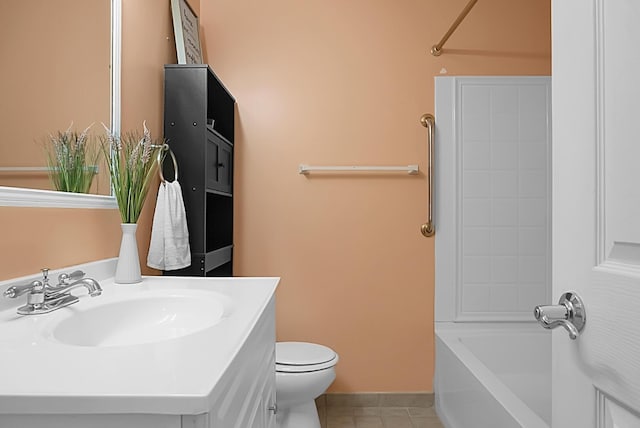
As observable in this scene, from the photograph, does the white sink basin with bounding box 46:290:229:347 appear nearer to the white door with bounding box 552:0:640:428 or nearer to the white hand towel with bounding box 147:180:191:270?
the white hand towel with bounding box 147:180:191:270

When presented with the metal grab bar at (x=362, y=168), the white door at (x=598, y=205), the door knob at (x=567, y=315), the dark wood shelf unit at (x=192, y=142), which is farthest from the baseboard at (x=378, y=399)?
the door knob at (x=567, y=315)

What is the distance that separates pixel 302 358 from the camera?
6.54 feet

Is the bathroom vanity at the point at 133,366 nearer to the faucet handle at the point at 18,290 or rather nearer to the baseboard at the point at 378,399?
the faucet handle at the point at 18,290

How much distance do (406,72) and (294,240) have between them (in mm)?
1108

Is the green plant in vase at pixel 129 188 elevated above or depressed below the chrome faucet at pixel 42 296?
above

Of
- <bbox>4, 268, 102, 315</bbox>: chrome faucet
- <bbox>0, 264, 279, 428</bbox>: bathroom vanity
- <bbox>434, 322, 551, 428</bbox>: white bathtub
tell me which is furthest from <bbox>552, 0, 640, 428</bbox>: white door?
<bbox>434, 322, 551, 428</bbox>: white bathtub

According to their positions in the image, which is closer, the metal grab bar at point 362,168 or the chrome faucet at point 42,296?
the chrome faucet at point 42,296

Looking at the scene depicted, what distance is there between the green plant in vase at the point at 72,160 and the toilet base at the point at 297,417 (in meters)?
1.26

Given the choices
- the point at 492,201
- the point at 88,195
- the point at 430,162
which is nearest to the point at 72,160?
the point at 88,195

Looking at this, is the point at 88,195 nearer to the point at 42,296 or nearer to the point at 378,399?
the point at 42,296

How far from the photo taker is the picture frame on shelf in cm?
204

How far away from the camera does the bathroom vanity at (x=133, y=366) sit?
56cm

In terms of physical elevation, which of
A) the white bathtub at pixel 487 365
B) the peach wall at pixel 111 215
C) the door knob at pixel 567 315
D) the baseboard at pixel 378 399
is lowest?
the baseboard at pixel 378 399

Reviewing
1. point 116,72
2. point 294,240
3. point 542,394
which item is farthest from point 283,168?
point 542,394
